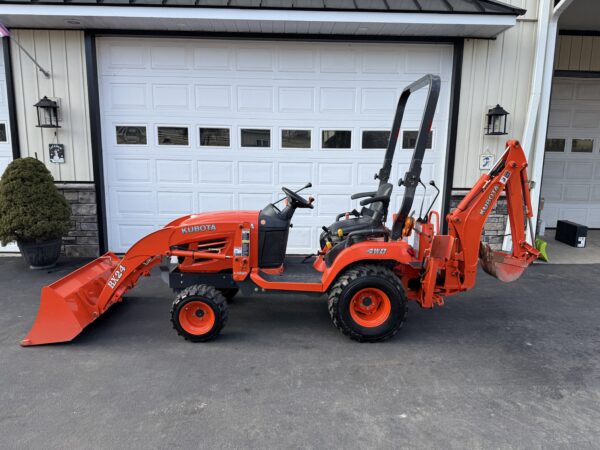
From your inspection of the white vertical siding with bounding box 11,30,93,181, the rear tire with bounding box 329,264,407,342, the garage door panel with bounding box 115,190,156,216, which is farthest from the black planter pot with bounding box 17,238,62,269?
the rear tire with bounding box 329,264,407,342

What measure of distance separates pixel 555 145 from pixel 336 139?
4.66 metres

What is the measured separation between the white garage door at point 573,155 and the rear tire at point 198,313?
23.5ft

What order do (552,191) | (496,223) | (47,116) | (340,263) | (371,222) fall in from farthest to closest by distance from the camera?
(552,191)
(496,223)
(47,116)
(371,222)
(340,263)

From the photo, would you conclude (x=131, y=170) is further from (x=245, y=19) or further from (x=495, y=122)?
(x=495, y=122)

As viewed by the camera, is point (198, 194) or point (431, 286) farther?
point (198, 194)

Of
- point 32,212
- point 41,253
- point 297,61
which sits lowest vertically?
point 41,253

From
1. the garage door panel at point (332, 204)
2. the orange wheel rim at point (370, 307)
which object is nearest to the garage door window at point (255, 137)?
the garage door panel at point (332, 204)

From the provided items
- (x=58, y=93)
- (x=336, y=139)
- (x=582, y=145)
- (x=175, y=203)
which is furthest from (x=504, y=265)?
(x=58, y=93)

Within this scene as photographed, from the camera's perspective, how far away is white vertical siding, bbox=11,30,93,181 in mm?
5984

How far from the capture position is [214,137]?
6336 millimetres

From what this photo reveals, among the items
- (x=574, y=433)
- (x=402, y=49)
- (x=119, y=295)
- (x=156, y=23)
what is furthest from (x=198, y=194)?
(x=574, y=433)

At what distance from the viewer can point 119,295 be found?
3.90 meters

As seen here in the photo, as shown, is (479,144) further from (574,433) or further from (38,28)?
(38,28)

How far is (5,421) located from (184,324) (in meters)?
1.39
